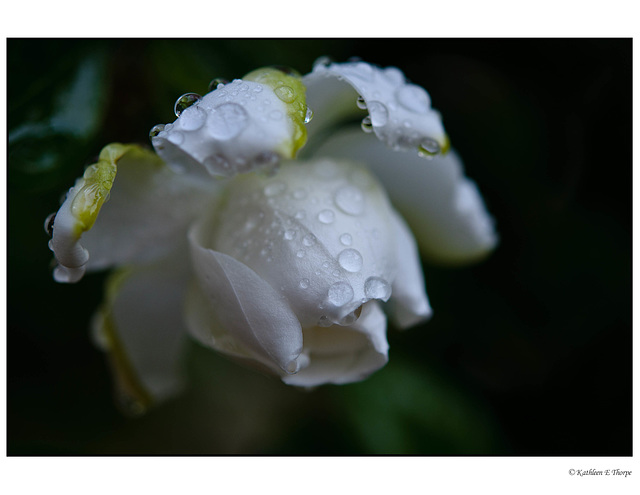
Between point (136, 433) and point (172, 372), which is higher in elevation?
point (172, 372)

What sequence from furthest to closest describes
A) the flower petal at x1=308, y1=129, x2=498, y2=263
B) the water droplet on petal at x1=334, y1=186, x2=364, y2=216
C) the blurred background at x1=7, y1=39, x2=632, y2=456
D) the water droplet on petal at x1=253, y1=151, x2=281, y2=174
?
the blurred background at x1=7, y1=39, x2=632, y2=456
the flower petal at x1=308, y1=129, x2=498, y2=263
the water droplet on petal at x1=334, y1=186, x2=364, y2=216
the water droplet on petal at x1=253, y1=151, x2=281, y2=174

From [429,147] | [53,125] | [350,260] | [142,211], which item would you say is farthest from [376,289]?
[53,125]

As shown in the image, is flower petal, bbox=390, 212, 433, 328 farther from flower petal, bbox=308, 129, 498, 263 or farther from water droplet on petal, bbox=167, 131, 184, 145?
water droplet on petal, bbox=167, 131, 184, 145

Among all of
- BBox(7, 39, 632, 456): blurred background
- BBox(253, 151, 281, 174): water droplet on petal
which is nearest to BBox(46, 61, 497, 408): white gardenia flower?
BBox(253, 151, 281, 174): water droplet on petal

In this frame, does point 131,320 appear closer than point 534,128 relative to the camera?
Yes

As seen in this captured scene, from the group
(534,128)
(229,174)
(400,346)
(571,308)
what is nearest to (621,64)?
(534,128)

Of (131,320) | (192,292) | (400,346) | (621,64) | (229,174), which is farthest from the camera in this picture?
(400,346)

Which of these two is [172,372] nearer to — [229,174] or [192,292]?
[192,292]
